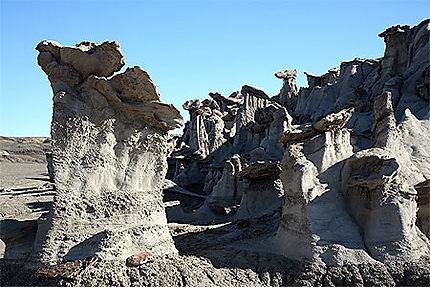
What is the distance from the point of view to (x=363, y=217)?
623 cm

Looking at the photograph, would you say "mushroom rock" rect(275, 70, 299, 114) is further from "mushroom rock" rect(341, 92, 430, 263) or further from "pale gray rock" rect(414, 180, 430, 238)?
"mushroom rock" rect(341, 92, 430, 263)

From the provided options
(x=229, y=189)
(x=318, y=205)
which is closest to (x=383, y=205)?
(x=318, y=205)

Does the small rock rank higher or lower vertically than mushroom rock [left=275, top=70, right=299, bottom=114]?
lower

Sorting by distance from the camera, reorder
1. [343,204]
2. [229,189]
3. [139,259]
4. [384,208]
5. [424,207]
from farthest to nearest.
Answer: [229,189]
[424,207]
[343,204]
[384,208]
[139,259]

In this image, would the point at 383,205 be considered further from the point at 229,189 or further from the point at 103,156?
the point at 229,189

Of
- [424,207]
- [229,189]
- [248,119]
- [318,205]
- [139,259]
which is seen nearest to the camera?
[139,259]

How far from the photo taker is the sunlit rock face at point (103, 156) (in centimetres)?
545

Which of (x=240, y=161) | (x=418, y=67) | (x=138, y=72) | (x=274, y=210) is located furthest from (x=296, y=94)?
(x=138, y=72)

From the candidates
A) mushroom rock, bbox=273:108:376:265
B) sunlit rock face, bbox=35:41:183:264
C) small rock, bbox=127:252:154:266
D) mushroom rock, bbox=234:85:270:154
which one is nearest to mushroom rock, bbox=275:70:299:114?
mushroom rock, bbox=234:85:270:154

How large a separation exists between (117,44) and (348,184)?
4.45m

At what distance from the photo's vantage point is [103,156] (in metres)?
6.00

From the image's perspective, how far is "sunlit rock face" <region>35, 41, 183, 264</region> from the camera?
17.9 ft

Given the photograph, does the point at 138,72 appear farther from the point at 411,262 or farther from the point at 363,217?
the point at 411,262

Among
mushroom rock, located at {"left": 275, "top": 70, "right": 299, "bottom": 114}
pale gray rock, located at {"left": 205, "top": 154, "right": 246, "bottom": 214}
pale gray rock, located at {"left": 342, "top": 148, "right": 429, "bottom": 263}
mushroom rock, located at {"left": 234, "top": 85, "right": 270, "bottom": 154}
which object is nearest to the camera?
pale gray rock, located at {"left": 342, "top": 148, "right": 429, "bottom": 263}
